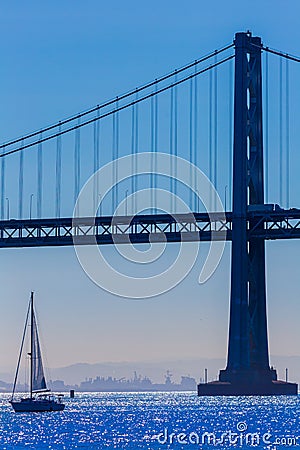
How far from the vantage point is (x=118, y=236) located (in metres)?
105

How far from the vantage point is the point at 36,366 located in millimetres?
106000

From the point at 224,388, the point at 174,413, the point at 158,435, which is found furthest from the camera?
the point at 174,413

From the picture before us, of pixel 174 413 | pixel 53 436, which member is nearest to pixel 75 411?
pixel 174 413

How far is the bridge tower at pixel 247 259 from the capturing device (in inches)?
3991

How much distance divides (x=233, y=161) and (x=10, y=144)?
1273 cm

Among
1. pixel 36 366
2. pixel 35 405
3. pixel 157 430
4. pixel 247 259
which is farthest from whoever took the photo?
pixel 36 366

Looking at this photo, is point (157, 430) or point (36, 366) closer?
point (157, 430)

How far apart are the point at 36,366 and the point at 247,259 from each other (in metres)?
13.2

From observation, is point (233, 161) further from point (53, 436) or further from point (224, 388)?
point (53, 436)

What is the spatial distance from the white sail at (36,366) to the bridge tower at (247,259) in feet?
29.3

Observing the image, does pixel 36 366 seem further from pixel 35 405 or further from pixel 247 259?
pixel 247 259

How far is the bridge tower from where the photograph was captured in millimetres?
101375

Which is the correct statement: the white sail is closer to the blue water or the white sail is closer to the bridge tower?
the blue water

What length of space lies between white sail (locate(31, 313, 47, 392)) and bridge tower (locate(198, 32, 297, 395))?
8929mm
